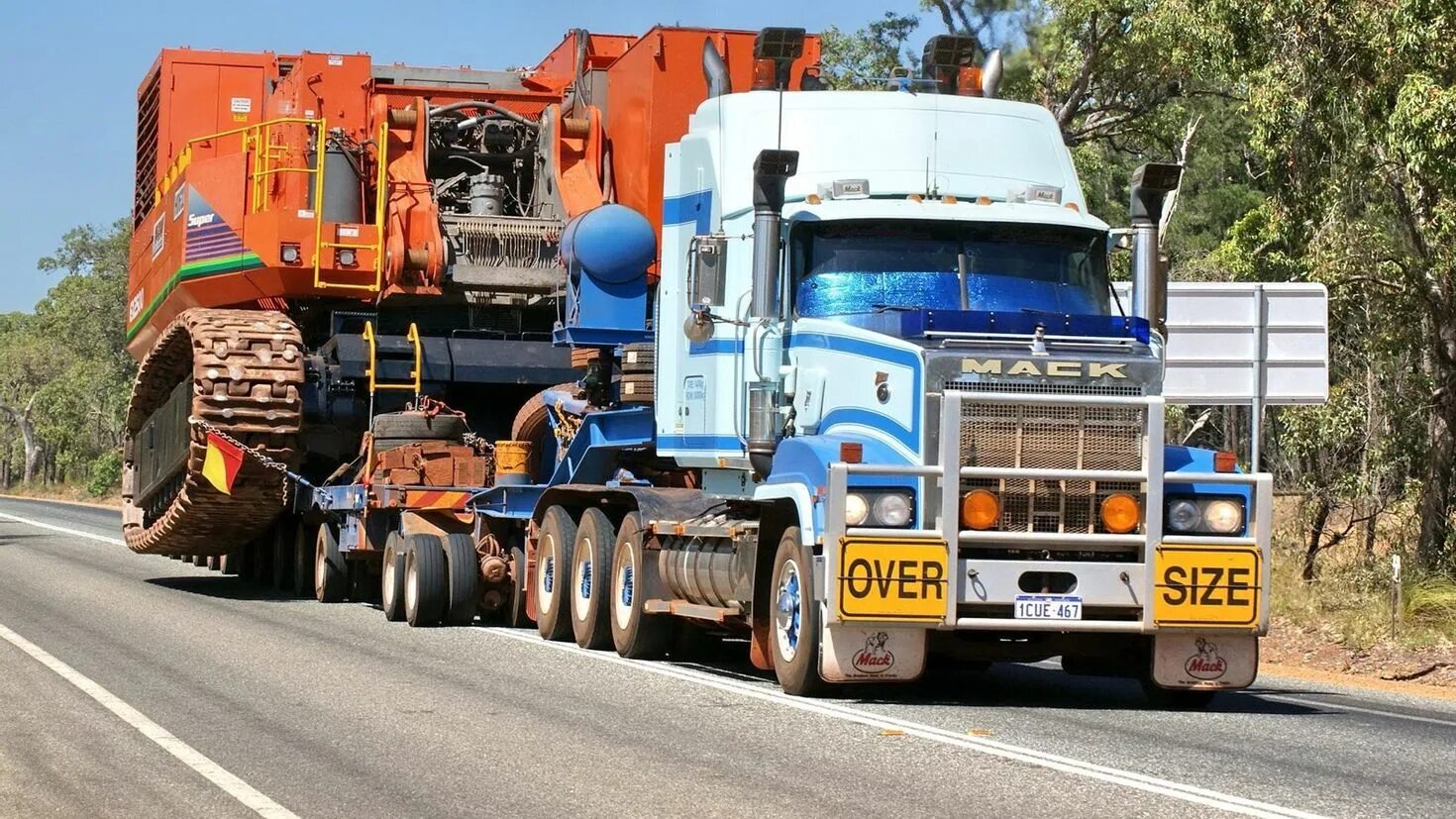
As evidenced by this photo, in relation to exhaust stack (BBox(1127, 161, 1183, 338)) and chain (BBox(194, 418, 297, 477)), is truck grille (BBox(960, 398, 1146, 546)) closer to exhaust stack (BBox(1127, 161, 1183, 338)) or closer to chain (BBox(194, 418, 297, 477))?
exhaust stack (BBox(1127, 161, 1183, 338))

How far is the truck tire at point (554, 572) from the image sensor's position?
1709 cm

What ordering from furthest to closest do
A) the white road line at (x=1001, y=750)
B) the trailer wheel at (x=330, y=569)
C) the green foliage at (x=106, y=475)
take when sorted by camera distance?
the green foliage at (x=106, y=475) → the trailer wheel at (x=330, y=569) → the white road line at (x=1001, y=750)

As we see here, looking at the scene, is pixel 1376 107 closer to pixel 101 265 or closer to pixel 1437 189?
pixel 1437 189

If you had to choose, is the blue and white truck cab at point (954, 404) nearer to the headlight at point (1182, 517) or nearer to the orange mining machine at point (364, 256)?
the headlight at point (1182, 517)

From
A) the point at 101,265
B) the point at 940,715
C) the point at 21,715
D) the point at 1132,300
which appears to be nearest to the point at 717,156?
the point at 1132,300

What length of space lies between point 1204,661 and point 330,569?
12054 millimetres

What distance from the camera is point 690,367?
49.6 feet

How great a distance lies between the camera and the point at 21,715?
38.0 ft

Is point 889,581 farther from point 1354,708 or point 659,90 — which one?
point 659,90

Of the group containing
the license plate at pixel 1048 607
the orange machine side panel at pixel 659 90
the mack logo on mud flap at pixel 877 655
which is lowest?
the mack logo on mud flap at pixel 877 655

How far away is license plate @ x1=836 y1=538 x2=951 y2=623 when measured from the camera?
1183cm

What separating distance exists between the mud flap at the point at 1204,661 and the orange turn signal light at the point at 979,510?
136 cm

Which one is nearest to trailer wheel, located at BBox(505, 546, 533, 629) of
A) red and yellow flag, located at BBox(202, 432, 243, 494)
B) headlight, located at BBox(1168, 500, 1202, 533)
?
red and yellow flag, located at BBox(202, 432, 243, 494)

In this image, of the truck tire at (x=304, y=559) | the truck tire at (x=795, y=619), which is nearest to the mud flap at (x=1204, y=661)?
the truck tire at (x=795, y=619)
